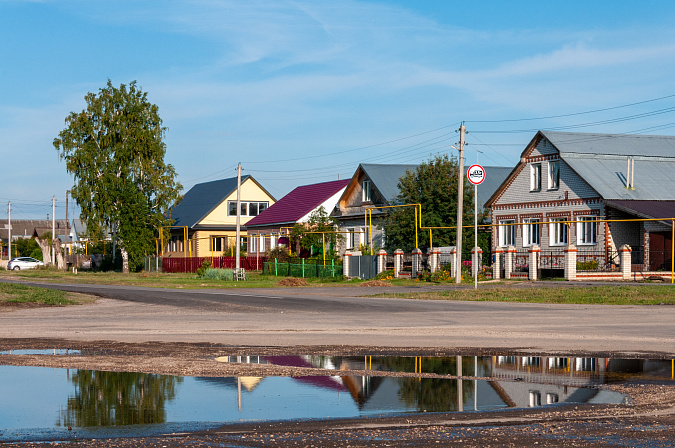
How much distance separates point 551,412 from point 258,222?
63364 mm

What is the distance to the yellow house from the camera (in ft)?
243

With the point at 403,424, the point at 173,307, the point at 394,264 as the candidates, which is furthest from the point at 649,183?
the point at 403,424

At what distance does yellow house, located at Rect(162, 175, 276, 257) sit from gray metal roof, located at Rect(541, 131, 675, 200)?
113ft

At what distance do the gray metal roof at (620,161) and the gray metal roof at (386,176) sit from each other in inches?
504

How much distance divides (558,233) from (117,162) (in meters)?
33.7

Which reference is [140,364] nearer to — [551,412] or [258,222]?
[551,412]

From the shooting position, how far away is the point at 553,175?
4656 centimetres

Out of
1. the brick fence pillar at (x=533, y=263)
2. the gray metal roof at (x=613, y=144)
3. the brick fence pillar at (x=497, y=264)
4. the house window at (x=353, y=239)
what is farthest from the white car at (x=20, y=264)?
the brick fence pillar at (x=533, y=263)

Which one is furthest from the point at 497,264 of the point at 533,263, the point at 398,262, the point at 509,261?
the point at 398,262

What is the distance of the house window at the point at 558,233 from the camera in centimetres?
4553

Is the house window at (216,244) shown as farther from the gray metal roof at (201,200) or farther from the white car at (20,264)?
the white car at (20,264)

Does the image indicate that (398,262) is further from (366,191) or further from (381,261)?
(366,191)

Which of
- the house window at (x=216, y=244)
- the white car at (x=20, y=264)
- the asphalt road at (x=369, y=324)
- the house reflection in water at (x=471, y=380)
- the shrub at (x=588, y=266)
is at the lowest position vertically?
the white car at (x=20, y=264)

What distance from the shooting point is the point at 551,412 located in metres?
7.82
